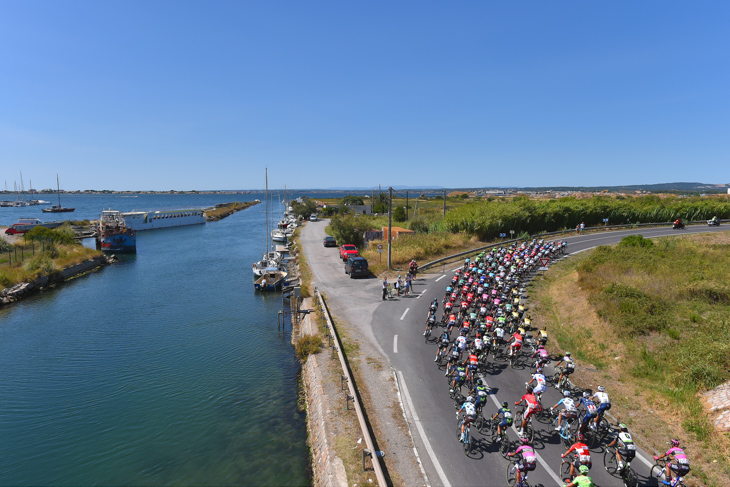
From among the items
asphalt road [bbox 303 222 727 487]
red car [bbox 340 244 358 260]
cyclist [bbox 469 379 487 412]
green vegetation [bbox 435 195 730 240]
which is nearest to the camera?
asphalt road [bbox 303 222 727 487]

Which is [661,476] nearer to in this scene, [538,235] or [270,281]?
[270,281]

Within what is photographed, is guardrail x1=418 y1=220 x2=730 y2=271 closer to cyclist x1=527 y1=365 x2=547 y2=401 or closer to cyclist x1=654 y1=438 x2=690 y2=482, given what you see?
cyclist x1=527 y1=365 x2=547 y2=401

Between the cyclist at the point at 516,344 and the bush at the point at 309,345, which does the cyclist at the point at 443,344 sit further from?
the bush at the point at 309,345

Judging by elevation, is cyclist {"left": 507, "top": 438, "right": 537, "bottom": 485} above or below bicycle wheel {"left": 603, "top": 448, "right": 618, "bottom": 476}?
above

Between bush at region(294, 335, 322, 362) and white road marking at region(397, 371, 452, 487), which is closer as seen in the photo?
white road marking at region(397, 371, 452, 487)

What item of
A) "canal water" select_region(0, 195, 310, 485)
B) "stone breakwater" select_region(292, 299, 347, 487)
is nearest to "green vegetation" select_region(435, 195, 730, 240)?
"canal water" select_region(0, 195, 310, 485)

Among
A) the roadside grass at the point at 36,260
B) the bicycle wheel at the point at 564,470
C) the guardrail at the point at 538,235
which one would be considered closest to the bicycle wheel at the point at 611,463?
the bicycle wheel at the point at 564,470

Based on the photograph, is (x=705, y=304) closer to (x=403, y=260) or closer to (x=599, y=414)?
(x=599, y=414)

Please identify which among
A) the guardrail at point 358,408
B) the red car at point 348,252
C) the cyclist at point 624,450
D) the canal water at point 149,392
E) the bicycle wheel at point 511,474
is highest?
the red car at point 348,252
